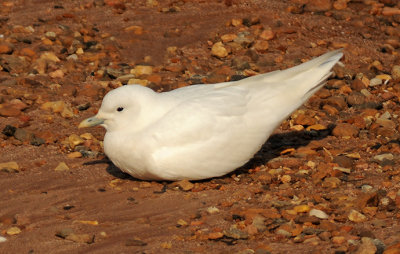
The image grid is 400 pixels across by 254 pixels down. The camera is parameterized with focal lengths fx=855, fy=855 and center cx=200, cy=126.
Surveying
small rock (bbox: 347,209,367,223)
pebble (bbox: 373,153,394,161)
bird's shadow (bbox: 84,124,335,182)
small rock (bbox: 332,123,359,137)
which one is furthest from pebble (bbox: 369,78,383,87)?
small rock (bbox: 347,209,367,223)

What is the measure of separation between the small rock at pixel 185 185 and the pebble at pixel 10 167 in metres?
1.57

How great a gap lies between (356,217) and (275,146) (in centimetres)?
200

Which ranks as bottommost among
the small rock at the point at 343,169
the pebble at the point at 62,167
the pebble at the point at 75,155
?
the pebble at the point at 75,155

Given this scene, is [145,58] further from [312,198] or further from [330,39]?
[312,198]

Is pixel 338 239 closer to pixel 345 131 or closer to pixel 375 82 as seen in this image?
pixel 345 131

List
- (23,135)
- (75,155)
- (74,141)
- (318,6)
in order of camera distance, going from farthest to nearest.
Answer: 1. (318,6)
2. (23,135)
3. (74,141)
4. (75,155)

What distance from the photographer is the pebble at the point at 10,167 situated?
8.00 meters

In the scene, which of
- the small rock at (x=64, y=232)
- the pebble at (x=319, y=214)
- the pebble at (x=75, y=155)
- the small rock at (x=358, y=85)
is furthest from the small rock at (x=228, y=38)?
the small rock at (x=64, y=232)

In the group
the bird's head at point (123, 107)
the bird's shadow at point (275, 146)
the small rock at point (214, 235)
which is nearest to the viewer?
the small rock at point (214, 235)

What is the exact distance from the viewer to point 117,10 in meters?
12.2

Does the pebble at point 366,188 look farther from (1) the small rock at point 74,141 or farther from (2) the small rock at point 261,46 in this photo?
(2) the small rock at point 261,46

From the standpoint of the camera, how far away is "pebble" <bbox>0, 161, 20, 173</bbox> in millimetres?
7999

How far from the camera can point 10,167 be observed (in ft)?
26.4

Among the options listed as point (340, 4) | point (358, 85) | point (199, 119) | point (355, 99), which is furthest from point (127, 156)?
point (340, 4)
